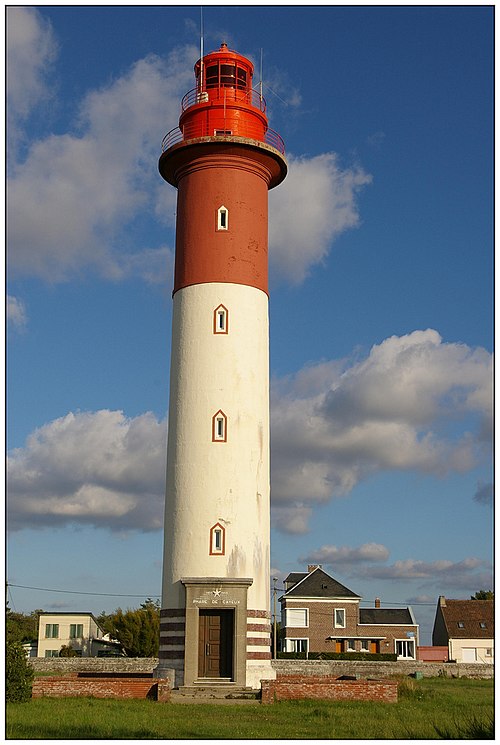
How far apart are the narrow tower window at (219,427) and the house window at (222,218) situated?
6749 mm

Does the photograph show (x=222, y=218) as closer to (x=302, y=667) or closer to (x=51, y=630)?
(x=302, y=667)

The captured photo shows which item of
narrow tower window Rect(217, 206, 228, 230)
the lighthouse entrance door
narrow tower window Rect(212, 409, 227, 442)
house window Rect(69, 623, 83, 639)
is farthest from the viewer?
house window Rect(69, 623, 83, 639)

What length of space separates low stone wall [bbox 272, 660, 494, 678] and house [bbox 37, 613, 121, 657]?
894 inches

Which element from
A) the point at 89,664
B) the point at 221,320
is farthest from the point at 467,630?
the point at 221,320

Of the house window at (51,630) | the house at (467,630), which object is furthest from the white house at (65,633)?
the house at (467,630)

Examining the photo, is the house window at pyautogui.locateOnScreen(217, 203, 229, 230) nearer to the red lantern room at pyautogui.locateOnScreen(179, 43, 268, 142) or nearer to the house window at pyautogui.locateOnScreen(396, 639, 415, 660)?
the red lantern room at pyautogui.locateOnScreen(179, 43, 268, 142)

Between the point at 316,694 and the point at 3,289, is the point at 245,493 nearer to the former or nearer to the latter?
the point at 316,694

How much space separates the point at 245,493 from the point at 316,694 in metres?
6.67

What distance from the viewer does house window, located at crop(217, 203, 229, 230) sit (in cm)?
3184

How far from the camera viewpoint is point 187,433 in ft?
99.2

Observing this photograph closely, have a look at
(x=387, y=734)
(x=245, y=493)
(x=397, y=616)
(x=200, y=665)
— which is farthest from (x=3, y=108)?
(x=397, y=616)

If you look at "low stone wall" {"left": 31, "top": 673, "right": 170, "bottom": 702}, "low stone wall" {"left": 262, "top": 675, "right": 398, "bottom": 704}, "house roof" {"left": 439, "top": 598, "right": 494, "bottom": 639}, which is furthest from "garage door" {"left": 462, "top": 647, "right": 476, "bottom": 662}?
"low stone wall" {"left": 31, "top": 673, "right": 170, "bottom": 702}

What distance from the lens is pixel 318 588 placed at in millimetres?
69188

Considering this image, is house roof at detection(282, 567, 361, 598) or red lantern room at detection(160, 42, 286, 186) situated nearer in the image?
red lantern room at detection(160, 42, 286, 186)
